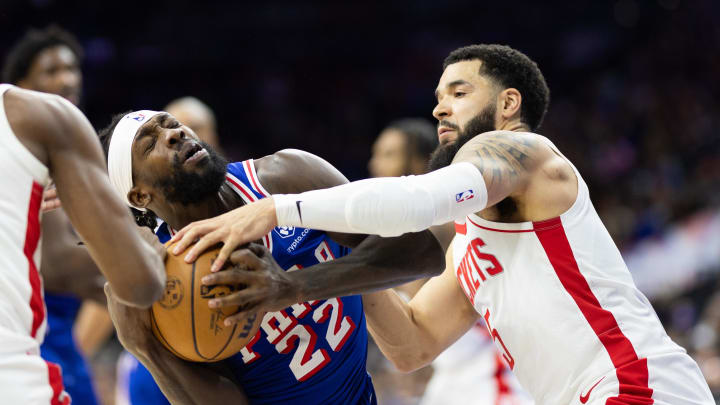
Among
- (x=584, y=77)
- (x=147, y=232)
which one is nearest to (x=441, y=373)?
(x=147, y=232)

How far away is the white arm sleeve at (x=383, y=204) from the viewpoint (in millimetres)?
2893

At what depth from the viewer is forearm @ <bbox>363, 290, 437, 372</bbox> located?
3961 millimetres

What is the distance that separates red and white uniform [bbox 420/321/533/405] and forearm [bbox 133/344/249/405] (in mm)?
2398

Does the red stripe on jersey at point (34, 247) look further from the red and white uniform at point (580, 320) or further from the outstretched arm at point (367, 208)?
the red and white uniform at point (580, 320)

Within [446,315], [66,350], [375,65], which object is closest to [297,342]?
[446,315]

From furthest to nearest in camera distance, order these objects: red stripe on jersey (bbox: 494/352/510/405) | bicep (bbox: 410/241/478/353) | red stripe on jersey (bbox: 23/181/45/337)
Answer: red stripe on jersey (bbox: 494/352/510/405) → bicep (bbox: 410/241/478/353) → red stripe on jersey (bbox: 23/181/45/337)

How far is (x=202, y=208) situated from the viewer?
3439 mm

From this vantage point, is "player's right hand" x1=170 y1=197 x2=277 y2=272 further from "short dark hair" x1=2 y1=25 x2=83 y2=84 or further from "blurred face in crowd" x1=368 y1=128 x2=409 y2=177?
"short dark hair" x1=2 y1=25 x2=83 y2=84

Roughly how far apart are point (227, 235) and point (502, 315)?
121 cm

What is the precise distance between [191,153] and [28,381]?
119 centimetres

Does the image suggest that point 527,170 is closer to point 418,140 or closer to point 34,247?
point 34,247

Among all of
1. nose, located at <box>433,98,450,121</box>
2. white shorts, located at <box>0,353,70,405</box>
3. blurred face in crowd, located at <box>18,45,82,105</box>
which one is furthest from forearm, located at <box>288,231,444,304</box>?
blurred face in crowd, located at <box>18,45,82,105</box>

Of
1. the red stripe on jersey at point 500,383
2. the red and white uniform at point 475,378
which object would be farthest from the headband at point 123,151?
the red stripe on jersey at point 500,383

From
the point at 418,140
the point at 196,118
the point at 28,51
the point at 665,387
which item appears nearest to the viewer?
the point at 665,387
